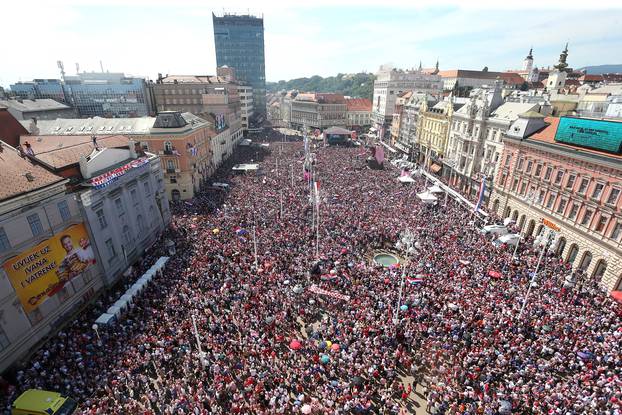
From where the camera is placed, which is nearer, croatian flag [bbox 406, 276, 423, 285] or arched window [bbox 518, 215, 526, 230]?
croatian flag [bbox 406, 276, 423, 285]

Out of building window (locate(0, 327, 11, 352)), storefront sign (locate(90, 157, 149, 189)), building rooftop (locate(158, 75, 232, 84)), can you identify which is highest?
building rooftop (locate(158, 75, 232, 84))

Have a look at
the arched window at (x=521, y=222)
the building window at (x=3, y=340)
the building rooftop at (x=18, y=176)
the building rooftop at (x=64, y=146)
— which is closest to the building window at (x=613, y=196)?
the arched window at (x=521, y=222)

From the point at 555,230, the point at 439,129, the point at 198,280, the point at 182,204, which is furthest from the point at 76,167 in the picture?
the point at 439,129

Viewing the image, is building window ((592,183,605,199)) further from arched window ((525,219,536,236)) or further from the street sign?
arched window ((525,219,536,236))

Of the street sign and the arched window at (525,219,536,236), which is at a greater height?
the street sign

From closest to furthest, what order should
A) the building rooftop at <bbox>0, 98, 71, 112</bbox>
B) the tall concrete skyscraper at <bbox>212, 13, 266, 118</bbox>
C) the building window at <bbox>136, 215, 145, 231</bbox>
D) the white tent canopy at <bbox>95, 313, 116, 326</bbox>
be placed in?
the white tent canopy at <bbox>95, 313, 116, 326</bbox>, the building window at <bbox>136, 215, 145, 231</bbox>, the building rooftop at <bbox>0, 98, 71, 112</bbox>, the tall concrete skyscraper at <bbox>212, 13, 266, 118</bbox>

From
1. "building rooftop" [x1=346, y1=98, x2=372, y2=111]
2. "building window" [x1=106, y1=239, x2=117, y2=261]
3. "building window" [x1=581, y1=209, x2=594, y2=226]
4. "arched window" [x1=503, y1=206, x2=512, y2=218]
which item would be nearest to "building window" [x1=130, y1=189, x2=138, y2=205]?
"building window" [x1=106, y1=239, x2=117, y2=261]

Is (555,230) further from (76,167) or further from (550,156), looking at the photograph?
(76,167)
